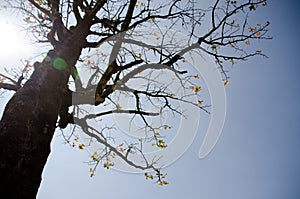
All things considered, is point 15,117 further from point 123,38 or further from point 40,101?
point 123,38

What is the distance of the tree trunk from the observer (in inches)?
68.6

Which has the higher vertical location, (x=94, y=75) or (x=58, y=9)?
(x=58, y=9)

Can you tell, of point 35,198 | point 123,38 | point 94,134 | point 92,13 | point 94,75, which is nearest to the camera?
point 35,198

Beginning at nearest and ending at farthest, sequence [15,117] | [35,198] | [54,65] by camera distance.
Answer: [35,198], [15,117], [54,65]

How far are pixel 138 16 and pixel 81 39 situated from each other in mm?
1945

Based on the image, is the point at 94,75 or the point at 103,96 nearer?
the point at 103,96

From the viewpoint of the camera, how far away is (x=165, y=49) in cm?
512

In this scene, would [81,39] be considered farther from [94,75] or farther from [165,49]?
[165,49]

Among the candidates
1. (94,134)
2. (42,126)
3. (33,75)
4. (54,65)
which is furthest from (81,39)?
(94,134)

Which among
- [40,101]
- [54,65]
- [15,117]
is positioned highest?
[54,65]

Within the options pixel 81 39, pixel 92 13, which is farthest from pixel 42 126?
pixel 92 13

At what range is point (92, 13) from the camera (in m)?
4.13

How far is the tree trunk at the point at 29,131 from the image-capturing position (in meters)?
1.74

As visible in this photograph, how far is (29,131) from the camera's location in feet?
6.81
